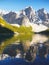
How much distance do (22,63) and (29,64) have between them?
121cm

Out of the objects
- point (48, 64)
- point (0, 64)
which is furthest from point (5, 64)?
point (48, 64)

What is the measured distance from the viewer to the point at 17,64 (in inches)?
1236

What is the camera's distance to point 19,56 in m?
38.8

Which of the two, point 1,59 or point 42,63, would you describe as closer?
point 42,63

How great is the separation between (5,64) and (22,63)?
2.37m

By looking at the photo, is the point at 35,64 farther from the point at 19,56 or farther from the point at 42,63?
the point at 19,56

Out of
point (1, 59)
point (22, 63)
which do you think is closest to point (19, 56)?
point (1, 59)

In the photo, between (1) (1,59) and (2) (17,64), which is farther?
(1) (1,59)

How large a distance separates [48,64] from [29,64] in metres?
2.58

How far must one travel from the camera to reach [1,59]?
36.6 metres

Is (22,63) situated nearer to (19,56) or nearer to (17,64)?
(17,64)

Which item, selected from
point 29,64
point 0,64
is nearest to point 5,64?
point 0,64

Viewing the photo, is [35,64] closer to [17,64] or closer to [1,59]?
[17,64]

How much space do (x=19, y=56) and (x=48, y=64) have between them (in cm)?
869
